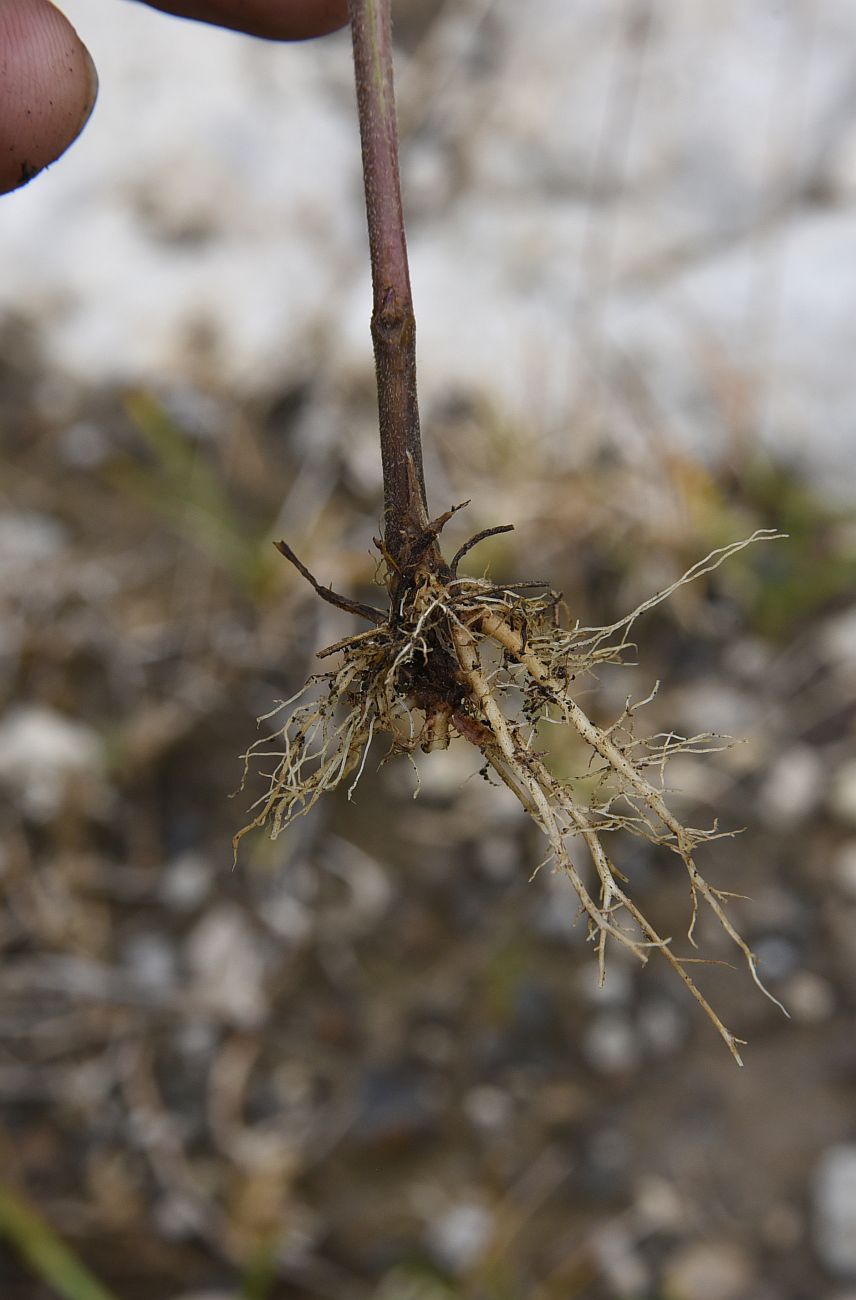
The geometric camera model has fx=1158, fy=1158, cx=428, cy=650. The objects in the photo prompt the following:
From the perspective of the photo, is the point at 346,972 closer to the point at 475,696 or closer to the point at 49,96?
the point at 475,696

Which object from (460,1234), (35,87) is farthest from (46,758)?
(35,87)

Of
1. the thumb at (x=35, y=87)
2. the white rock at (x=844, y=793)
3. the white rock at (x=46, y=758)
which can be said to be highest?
the thumb at (x=35, y=87)

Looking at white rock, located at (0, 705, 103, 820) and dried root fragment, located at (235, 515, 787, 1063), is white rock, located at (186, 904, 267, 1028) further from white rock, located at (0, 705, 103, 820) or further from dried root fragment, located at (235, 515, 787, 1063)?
dried root fragment, located at (235, 515, 787, 1063)

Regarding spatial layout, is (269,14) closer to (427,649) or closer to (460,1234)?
(427,649)

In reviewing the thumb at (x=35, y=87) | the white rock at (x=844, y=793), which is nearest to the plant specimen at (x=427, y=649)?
the thumb at (x=35, y=87)

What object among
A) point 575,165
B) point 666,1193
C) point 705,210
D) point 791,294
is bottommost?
point 666,1193

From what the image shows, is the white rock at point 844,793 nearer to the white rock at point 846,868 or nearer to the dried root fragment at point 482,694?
the white rock at point 846,868

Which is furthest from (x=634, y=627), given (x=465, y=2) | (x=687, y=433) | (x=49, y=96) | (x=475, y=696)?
(x=465, y=2)
